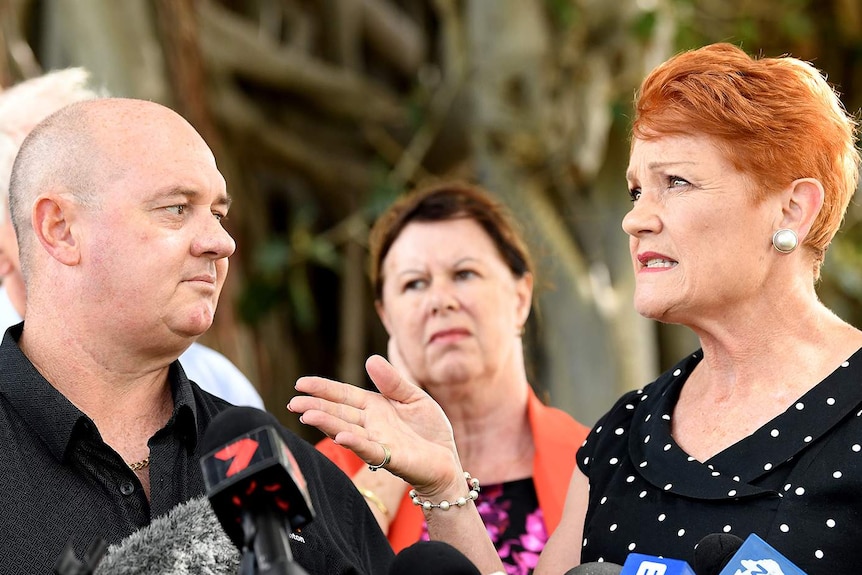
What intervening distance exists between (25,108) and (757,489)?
212 centimetres

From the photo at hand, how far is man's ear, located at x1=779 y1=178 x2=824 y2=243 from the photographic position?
2.22 m

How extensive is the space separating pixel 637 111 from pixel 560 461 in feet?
3.60

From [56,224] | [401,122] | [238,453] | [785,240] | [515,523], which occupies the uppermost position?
[401,122]

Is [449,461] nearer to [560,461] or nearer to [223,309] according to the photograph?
[560,461]

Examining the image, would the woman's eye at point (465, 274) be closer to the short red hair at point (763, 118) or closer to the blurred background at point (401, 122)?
the blurred background at point (401, 122)

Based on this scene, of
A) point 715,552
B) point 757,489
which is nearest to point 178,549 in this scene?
point 715,552

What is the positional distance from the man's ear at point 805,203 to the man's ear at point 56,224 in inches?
50.4

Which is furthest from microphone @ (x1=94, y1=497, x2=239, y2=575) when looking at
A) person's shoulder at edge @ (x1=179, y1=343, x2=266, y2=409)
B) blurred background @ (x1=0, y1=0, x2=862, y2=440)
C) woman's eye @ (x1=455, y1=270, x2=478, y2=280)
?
blurred background @ (x1=0, y1=0, x2=862, y2=440)

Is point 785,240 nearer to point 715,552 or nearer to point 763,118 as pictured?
point 763,118

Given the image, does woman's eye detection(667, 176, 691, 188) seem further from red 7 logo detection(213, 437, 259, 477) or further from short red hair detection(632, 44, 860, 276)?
red 7 logo detection(213, 437, 259, 477)

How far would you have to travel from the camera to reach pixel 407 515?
3.03 meters

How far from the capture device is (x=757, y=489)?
80.6 inches

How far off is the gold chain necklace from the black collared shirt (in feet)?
0.11

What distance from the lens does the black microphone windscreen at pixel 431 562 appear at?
1.67 m
